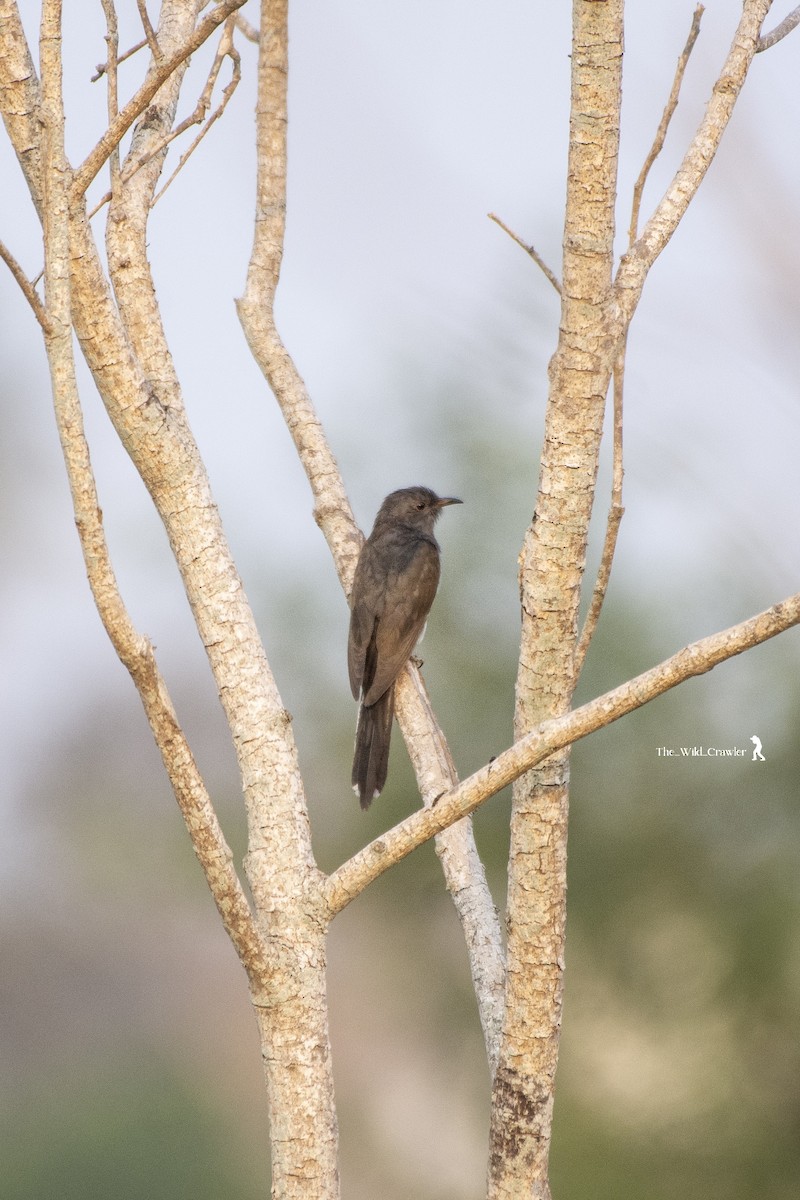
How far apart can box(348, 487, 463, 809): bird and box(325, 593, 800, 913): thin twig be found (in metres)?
1.55

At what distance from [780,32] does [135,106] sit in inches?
59.6

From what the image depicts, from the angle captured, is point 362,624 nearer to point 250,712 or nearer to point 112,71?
point 250,712

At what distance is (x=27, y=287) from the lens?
2.18 m

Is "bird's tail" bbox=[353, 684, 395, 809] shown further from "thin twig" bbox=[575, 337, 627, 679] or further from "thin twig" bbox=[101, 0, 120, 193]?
"thin twig" bbox=[101, 0, 120, 193]

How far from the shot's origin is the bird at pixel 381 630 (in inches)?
167

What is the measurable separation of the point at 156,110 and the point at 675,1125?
5.03 meters

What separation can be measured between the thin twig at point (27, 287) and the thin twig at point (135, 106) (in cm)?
23

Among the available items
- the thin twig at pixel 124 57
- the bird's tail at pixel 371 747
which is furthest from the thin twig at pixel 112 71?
the bird's tail at pixel 371 747

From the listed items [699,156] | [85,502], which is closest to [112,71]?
[85,502]

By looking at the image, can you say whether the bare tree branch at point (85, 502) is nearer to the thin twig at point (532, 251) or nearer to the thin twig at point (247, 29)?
the thin twig at point (532, 251)

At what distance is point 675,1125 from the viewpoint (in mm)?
5832

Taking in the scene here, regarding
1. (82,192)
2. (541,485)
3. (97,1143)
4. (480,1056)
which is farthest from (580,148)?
(97,1143)

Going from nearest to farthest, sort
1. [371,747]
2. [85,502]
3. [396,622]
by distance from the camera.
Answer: [85,502] < [371,747] < [396,622]

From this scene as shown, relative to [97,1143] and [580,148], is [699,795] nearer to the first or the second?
[97,1143]
